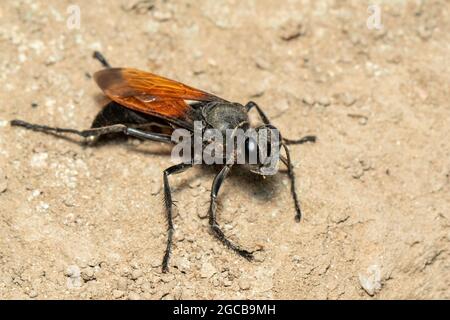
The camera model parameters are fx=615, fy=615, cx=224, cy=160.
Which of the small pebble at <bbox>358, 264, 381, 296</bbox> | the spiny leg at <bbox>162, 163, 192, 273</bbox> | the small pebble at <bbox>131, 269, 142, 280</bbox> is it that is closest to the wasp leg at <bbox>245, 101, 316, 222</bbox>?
the small pebble at <bbox>358, 264, 381, 296</bbox>

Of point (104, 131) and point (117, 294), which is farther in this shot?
point (104, 131)

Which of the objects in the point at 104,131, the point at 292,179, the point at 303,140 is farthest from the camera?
the point at 303,140

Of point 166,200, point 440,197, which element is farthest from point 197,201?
point 440,197

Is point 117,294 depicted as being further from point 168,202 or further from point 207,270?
point 168,202

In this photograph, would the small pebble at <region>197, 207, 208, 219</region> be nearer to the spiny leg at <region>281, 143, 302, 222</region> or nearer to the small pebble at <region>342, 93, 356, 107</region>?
the spiny leg at <region>281, 143, 302, 222</region>

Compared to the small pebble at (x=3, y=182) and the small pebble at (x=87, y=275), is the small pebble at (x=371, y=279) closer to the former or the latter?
the small pebble at (x=87, y=275)

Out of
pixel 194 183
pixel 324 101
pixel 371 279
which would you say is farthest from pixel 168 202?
pixel 324 101
